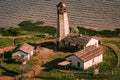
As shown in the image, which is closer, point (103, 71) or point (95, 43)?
point (103, 71)

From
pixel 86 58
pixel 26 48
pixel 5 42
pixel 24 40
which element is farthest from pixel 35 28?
pixel 86 58

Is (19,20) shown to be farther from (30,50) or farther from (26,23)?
(30,50)

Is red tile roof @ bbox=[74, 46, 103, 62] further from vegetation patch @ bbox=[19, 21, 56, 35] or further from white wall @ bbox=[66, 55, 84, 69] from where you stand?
vegetation patch @ bbox=[19, 21, 56, 35]

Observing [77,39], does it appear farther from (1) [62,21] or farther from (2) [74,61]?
(2) [74,61]

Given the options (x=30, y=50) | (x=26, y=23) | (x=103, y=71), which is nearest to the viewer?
(x=103, y=71)

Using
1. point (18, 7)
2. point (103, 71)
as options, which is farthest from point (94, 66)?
point (18, 7)

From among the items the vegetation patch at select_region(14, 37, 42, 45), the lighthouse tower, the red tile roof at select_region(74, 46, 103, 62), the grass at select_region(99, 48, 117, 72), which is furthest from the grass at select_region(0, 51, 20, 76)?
the grass at select_region(99, 48, 117, 72)

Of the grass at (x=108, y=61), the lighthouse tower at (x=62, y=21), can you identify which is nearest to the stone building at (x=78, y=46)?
the lighthouse tower at (x=62, y=21)

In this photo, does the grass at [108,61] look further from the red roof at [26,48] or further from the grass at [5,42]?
the grass at [5,42]
